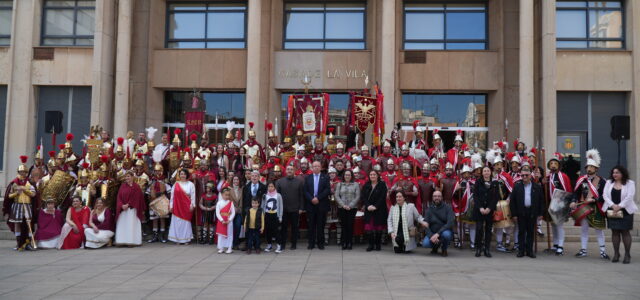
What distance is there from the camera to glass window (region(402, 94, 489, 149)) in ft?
73.5

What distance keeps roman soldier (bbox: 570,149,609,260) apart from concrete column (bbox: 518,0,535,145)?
308 inches

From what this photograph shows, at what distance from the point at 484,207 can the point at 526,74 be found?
32.4 feet

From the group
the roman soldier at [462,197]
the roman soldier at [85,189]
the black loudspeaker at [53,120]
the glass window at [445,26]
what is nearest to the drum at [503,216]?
the roman soldier at [462,197]

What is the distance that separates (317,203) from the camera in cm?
1230

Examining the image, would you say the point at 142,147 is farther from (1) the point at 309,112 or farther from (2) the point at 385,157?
(2) the point at 385,157

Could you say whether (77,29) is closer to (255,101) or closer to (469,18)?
(255,101)

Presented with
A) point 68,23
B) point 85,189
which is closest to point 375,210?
point 85,189

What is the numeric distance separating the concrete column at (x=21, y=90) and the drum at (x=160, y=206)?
39.7 feet

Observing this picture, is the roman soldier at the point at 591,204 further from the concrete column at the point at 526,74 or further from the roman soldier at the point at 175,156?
the roman soldier at the point at 175,156

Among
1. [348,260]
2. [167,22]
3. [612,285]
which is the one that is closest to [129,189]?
[348,260]

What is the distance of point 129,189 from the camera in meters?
12.9

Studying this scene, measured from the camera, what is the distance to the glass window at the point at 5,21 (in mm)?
23219

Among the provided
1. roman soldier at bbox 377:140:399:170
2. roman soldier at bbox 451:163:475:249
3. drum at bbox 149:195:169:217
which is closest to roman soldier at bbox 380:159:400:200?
roman soldier at bbox 377:140:399:170

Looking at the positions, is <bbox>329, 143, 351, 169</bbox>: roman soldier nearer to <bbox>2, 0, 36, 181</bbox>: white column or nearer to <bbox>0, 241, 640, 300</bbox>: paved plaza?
<bbox>0, 241, 640, 300</bbox>: paved plaza
